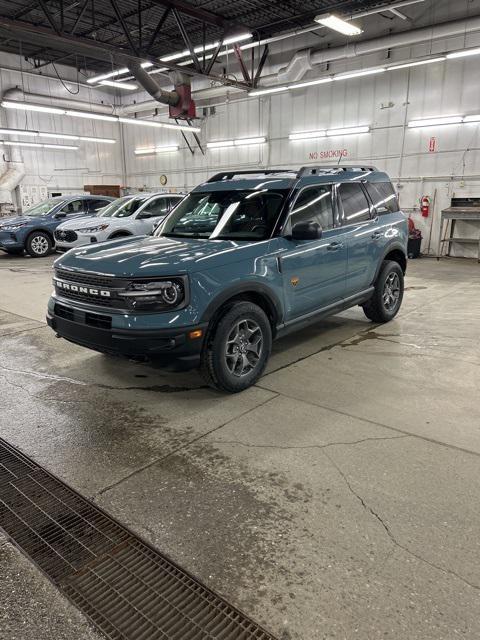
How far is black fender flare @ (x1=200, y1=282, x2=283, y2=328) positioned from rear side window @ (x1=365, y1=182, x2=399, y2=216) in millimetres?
2319

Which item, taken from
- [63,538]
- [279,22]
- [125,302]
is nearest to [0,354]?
[125,302]

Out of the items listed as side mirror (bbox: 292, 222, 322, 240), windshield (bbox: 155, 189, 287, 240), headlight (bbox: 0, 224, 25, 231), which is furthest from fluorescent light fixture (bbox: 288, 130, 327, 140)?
side mirror (bbox: 292, 222, 322, 240)

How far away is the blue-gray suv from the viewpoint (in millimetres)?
3400

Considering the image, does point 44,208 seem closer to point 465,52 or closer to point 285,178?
point 285,178

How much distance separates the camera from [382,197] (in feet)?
18.8

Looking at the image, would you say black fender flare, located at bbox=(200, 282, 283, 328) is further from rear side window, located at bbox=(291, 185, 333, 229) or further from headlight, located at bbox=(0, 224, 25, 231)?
headlight, located at bbox=(0, 224, 25, 231)

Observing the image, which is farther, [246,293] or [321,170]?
[321,170]

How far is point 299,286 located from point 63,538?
289 centimetres

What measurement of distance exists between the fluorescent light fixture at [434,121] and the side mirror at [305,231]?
36.4ft

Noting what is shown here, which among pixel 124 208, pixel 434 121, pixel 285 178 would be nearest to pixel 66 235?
pixel 124 208

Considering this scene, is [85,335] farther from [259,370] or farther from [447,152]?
[447,152]

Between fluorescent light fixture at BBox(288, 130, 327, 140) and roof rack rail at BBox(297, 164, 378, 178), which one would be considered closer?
roof rack rail at BBox(297, 164, 378, 178)

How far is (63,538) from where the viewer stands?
2.30 meters

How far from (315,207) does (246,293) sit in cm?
136
